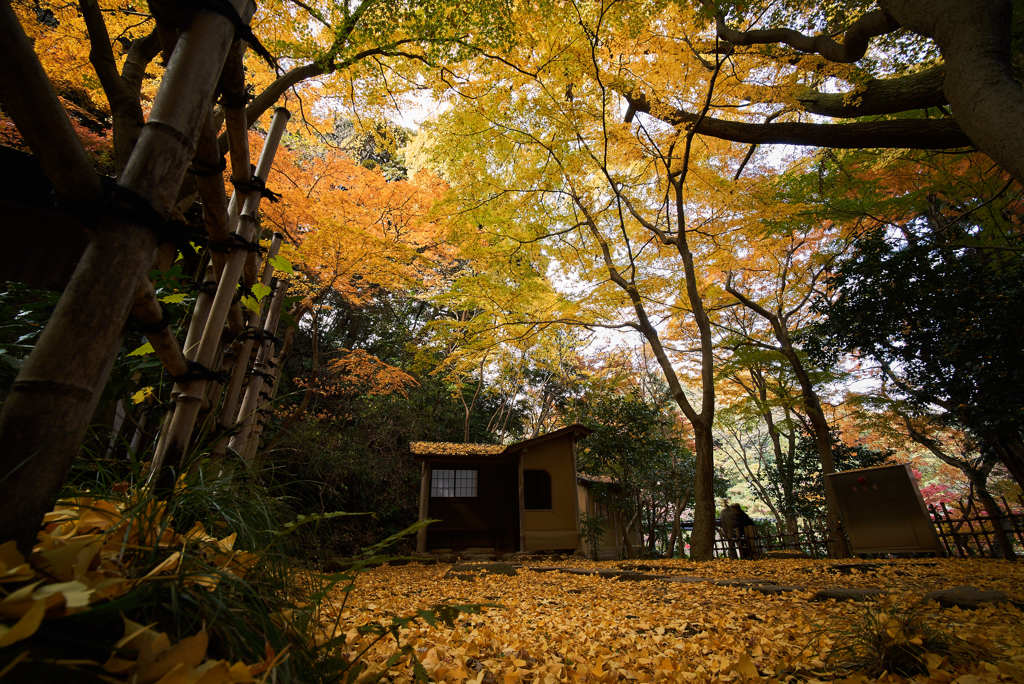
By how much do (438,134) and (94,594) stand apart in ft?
25.2

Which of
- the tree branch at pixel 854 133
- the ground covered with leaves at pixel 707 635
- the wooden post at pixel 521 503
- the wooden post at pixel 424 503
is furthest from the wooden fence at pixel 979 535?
the wooden post at pixel 424 503

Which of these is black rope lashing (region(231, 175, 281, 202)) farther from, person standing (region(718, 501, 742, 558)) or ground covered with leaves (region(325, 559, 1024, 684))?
person standing (region(718, 501, 742, 558))

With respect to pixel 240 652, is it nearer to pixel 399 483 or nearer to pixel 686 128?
pixel 686 128

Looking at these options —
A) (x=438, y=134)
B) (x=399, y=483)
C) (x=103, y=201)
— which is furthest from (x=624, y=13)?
(x=399, y=483)

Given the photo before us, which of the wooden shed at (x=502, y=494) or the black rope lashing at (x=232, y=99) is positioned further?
the wooden shed at (x=502, y=494)

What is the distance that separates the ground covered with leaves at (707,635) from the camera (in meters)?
1.53

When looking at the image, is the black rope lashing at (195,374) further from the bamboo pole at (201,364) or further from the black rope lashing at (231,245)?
the black rope lashing at (231,245)

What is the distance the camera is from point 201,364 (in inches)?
53.7

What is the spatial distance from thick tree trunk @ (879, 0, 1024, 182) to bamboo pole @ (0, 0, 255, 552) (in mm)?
4302

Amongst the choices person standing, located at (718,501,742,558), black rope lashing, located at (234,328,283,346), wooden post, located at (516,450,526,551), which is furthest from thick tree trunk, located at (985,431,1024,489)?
black rope lashing, located at (234,328,283,346)

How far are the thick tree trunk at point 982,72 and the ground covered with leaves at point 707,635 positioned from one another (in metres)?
2.85

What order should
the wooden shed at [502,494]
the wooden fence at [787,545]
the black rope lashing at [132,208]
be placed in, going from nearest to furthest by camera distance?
the black rope lashing at [132,208], the wooden shed at [502,494], the wooden fence at [787,545]

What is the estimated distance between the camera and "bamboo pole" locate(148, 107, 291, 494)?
4.04 ft

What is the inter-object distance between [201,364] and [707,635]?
2.62 metres
